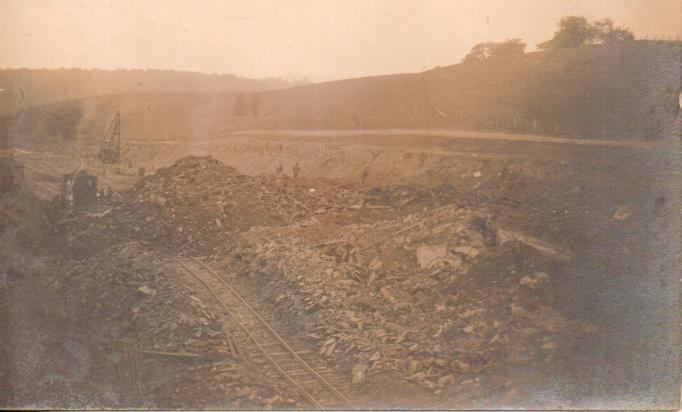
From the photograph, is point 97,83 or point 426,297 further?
point 97,83

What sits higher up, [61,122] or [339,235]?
[61,122]

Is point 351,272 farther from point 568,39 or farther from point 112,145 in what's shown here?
point 568,39

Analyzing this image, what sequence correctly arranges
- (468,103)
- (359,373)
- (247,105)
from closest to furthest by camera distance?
(359,373) < (468,103) < (247,105)

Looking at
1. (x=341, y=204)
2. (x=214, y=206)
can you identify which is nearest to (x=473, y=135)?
(x=341, y=204)

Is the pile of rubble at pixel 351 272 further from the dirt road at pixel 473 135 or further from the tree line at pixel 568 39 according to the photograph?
the tree line at pixel 568 39

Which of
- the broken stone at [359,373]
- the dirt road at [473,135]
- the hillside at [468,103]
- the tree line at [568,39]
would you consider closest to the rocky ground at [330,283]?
the broken stone at [359,373]

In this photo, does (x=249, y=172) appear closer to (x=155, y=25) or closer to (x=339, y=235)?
(x=339, y=235)

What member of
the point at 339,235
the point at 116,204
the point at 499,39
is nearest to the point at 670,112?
the point at 499,39
